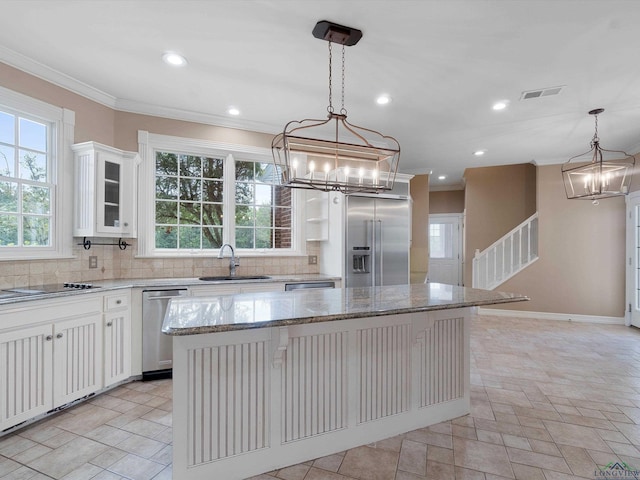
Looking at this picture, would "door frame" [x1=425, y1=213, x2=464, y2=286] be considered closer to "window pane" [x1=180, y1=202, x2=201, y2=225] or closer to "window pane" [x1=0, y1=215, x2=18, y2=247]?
"window pane" [x1=180, y1=202, x2=201, y2=225]

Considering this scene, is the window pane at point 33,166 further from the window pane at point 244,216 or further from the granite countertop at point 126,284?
the window pane at point 244,216

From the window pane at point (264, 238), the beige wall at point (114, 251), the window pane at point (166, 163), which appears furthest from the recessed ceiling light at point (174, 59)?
the window pane at point (264, 238)

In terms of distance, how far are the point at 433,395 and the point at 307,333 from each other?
1.17 m

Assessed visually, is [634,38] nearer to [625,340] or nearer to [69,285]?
[625,340]

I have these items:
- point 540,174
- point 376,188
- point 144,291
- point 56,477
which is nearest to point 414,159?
point 540,174

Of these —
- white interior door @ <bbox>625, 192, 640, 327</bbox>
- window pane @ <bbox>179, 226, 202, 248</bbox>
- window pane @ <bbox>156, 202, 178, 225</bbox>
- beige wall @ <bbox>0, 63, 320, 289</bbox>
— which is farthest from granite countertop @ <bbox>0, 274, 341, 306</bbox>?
white interior door @ <bbox>625, 192, 640, 327</bbox>

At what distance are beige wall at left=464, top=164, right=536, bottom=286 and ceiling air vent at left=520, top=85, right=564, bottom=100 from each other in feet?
12.1

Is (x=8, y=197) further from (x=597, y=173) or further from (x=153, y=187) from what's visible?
(x=597, y=173)

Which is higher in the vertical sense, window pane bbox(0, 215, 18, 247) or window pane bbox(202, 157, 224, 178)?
window pane bbox(202, 157, 224, 178)

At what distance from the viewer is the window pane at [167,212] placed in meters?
3.99

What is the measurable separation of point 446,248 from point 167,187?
713 cm

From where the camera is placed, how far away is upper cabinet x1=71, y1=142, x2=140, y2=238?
10.5ft

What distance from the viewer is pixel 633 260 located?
5.38 m

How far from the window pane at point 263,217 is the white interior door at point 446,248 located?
5549mm
